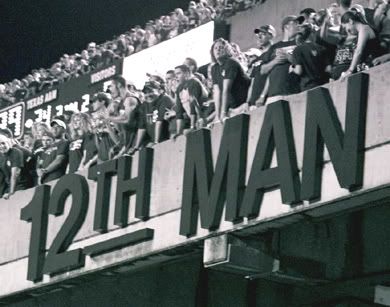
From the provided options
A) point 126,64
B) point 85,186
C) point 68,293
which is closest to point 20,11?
point 126,64

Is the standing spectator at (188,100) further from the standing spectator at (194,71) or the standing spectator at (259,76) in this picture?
the standing spectator at (259,76)

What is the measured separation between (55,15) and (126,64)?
28.7 feet

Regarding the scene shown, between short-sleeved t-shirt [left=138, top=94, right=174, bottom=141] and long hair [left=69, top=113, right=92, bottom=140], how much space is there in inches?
47.0

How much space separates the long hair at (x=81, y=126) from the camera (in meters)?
19.4

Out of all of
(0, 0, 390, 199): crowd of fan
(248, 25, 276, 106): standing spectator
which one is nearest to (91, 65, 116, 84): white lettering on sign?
(0, 0, 390, 199): crowd of fan

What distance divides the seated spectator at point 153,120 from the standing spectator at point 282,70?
219 centimetres

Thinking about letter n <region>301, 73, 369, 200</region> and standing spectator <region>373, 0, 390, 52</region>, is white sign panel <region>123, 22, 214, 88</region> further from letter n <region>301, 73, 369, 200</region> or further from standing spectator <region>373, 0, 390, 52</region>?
standing spectator <region>373, 0, 390, 52</region>

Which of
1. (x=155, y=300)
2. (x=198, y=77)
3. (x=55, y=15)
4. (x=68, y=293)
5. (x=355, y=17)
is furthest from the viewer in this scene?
(x=55, y=15)

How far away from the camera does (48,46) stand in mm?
34625

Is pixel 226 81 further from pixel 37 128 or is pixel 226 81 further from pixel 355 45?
pixel 37 128

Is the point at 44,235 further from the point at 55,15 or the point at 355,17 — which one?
the point at 55,15

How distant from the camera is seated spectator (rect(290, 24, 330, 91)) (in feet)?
51.7

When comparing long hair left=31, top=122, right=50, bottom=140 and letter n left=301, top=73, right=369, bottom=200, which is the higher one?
long hair left=31, top=122, right=50, bottom=140

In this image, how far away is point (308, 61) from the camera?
15758mm
